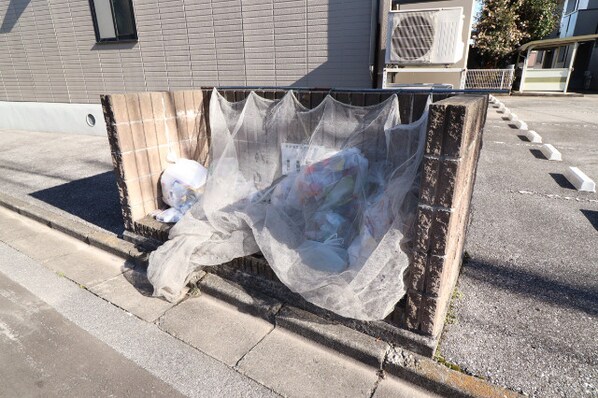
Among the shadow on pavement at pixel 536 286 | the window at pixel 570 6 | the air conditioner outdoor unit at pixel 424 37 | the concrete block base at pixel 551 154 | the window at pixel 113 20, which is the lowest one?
the shadow on pavement at pixel 536 286

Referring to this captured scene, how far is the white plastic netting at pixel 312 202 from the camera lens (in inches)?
88.1

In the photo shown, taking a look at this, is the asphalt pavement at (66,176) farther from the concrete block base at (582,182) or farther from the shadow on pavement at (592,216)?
the concrete block base at (582,182)

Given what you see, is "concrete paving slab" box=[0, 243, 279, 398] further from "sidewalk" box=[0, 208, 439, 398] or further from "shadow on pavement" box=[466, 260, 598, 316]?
"shadow on pavement" box=[466, 260, 598, 316]

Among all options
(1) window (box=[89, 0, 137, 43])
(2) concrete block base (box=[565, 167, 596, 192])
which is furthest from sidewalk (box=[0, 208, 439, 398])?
(1) window (box=[89, 0, 137, 43])

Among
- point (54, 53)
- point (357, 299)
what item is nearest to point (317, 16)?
point (357, 299)

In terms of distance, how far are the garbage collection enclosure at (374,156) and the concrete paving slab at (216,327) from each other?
342 mm

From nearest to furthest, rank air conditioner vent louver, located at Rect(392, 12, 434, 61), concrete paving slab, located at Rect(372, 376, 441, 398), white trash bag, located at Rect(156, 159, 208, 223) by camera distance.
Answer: concrete paving slab, located at Rect(372, 376, 441, 398), white trash bag, located at Rect(156, 159, 208, 223), air conditioner vent louver, located at Rect(392, 12, 434, 61)

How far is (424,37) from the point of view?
518cm

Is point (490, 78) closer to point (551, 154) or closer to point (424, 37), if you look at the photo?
point (551, 154)

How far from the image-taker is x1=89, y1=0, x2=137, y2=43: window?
27.1 feet

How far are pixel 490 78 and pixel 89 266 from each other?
64.1 ft

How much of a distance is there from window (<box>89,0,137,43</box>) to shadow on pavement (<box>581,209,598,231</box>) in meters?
9.22

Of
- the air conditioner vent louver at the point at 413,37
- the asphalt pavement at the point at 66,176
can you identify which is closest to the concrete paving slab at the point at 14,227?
the asphalt pavement at the point at 66,176

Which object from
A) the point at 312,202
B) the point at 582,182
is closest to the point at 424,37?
the point at 582,182
